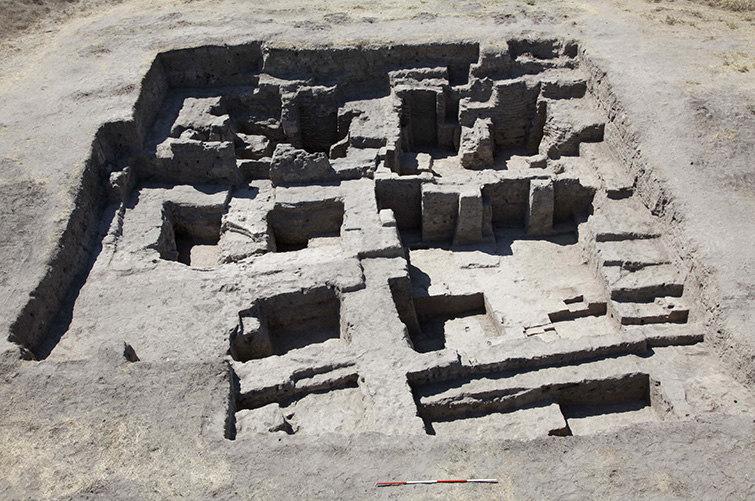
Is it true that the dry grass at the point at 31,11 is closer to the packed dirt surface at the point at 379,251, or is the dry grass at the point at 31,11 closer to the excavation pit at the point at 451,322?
the packed dirt surface at the point at 379,251

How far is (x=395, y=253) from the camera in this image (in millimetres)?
9328

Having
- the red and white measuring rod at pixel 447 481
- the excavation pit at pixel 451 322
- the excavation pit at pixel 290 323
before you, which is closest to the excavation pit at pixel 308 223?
the excavation pit at pixel 290 323

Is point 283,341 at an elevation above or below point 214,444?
below

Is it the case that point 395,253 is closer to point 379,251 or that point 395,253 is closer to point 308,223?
point 379,251

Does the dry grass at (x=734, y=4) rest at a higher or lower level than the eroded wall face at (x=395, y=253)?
higher

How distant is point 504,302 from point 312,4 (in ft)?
34.8

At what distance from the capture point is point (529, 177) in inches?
428

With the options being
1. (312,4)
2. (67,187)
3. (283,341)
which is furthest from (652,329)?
(312,4)

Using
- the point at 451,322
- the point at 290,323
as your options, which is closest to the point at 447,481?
the point at 290,323

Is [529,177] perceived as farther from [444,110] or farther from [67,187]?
[67,187]

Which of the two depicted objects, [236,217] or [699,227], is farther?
[236,217]

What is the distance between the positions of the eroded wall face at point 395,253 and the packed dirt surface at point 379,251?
5 cm

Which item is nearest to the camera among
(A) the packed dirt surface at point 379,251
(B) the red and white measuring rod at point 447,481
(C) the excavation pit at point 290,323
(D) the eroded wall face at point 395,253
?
(B) the red and white measuring rod at point 447,481

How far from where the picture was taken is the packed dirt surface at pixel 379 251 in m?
6.14
